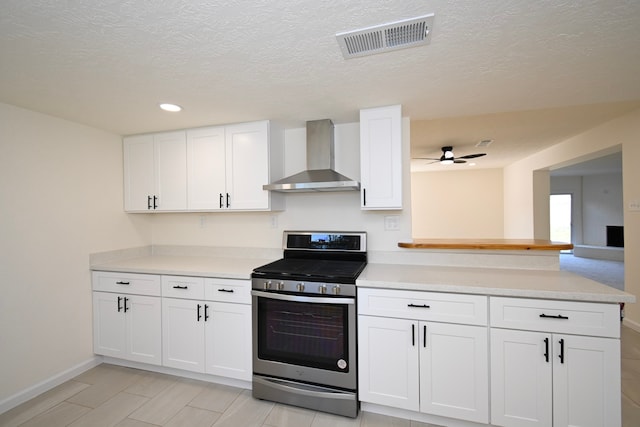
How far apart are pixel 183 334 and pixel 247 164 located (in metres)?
1.55

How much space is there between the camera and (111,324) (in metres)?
2.55

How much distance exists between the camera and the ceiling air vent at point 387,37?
4.12ft

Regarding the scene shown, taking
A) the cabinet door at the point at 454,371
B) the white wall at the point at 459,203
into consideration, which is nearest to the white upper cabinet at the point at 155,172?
the cabinet door at the point at 454,371

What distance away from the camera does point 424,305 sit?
180 cm

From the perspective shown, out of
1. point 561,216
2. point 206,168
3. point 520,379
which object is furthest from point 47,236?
point 561,216

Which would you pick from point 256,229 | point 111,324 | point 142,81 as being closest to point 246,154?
point 256,229

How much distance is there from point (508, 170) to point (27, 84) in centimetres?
803

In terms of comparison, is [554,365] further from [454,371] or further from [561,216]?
[561,216]

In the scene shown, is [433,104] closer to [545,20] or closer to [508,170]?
[545,20]

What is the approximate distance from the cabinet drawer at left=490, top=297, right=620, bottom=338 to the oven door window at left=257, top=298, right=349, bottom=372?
96 centimetres

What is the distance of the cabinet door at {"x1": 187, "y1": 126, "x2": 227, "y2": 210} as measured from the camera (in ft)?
8.70

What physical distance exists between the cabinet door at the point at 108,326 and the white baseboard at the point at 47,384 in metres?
0.12

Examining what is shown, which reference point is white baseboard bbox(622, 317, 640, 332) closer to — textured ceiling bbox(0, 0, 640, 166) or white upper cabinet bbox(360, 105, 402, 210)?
textured ceiling bbox(0, 0, 640, 166)

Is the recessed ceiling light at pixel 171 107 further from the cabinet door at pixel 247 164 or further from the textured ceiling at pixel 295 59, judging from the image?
the cabinet door at pixel 247 164
